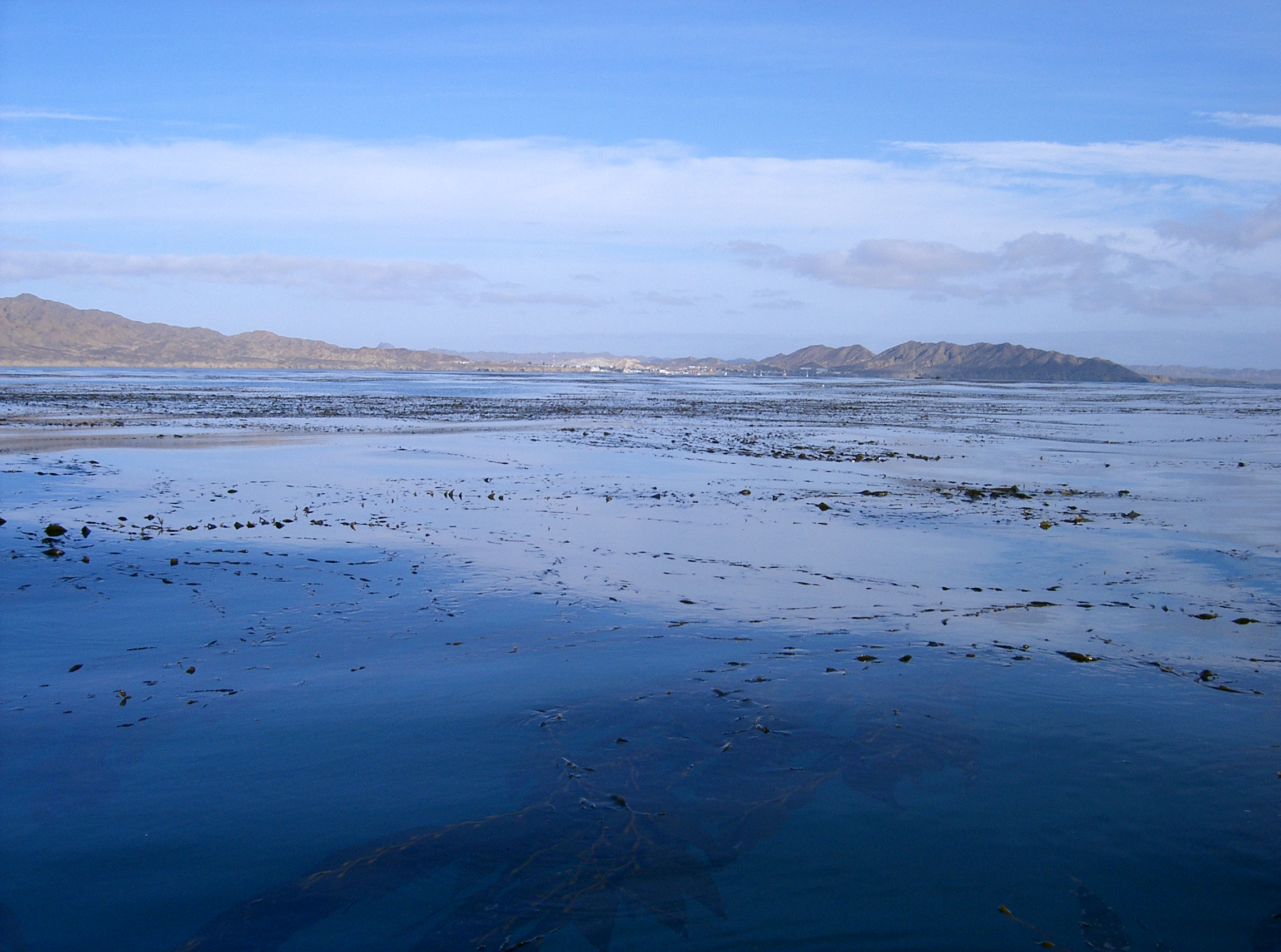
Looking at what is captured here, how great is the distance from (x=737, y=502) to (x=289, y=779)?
10019mm

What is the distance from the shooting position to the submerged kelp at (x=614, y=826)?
367 centimetres

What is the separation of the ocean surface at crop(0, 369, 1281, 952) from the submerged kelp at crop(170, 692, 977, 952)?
0.02m

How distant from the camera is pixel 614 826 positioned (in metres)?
4.34

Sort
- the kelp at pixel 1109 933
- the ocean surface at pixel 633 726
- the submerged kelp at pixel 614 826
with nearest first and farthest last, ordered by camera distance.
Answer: the kelp at pixel 1109 933
the submerged kelp at pixel 614 826
the ocean surface at pixel 633 726

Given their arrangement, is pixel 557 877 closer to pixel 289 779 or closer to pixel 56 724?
pixel 289 779

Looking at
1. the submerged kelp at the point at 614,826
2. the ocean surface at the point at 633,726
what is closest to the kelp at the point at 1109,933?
the ocean surface at the point at 633,726

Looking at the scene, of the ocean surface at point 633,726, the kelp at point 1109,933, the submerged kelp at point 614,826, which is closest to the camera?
the kelp at point 1109,933

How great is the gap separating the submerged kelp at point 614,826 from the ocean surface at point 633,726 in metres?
0.02

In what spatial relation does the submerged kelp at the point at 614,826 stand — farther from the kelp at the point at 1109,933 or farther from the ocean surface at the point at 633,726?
the kelp at the point at 1109,933

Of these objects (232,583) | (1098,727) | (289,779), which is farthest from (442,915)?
(232,583)

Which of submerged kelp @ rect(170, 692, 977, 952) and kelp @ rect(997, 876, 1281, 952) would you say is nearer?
kelp @ rect(997, 876, 1281, 952)

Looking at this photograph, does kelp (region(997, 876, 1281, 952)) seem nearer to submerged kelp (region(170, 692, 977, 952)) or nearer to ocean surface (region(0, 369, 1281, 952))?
ocean surface (region(0, 369, 1281, 952))

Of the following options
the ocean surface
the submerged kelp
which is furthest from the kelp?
the submerged kelp

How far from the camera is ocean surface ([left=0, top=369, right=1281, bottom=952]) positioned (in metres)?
3.78
